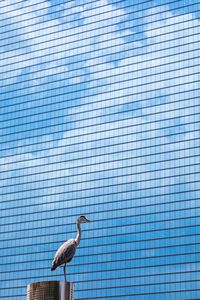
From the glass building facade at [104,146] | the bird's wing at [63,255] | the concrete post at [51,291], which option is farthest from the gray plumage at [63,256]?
the glass building facade at [104,146]

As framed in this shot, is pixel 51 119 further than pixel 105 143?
Yes

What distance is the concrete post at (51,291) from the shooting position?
34.3m

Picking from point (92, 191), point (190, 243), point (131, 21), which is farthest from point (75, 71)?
point (190, 243)

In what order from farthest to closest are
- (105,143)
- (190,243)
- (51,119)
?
(51,119) → (105,143) → (190,243)

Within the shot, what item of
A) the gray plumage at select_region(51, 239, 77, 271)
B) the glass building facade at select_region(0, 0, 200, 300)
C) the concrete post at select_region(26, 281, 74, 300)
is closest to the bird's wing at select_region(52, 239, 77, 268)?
the gray plumage at select_region(51, 239, 77, 271)

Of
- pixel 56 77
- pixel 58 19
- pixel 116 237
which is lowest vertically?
pixel 116 237

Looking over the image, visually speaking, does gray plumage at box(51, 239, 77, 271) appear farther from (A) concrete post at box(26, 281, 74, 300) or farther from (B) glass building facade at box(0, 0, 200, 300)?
(B) glass building facade at box(0, 0, 200, 300)

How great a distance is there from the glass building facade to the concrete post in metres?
81.1

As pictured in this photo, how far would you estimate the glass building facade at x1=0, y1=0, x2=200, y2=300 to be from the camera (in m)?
122

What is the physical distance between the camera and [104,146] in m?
136

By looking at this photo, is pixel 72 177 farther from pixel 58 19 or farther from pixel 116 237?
pixel 58 19

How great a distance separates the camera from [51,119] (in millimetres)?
147500

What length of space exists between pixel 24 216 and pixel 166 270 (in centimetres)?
3500

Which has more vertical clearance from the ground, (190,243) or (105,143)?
(105,143)
